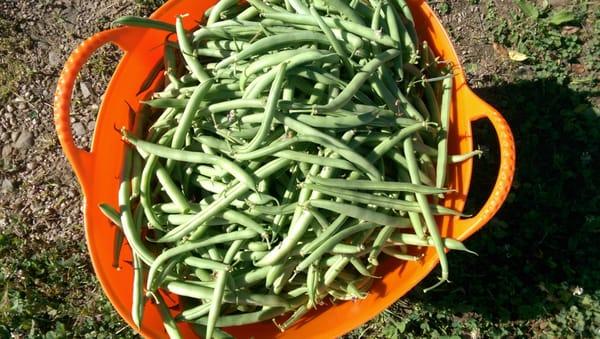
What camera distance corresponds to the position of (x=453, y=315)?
7.95ft

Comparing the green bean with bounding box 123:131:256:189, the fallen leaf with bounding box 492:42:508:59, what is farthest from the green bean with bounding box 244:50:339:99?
the fallen leaf with bounding box 492:42:508:59

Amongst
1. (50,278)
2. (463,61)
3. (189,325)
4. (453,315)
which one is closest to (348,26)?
(463,61)

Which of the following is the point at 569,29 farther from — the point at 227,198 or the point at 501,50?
the point at 227,198

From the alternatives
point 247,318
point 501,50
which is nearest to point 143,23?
point 247,318

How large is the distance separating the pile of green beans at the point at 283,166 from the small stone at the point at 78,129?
0.81m

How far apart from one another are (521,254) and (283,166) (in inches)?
48.2

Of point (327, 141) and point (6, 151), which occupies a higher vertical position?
point (327, 141)

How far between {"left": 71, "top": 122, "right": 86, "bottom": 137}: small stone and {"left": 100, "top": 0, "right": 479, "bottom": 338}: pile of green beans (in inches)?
32.0

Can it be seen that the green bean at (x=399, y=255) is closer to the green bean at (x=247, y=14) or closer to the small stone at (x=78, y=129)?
the green bean at (x=247, y=14)

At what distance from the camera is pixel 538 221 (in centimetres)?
246

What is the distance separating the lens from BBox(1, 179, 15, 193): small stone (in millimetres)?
2629

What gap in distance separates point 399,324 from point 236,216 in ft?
3.24

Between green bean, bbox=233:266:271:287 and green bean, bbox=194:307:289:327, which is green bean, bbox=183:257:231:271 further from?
green bean, bbox=194:307:289:327

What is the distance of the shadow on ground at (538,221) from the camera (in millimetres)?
2402
